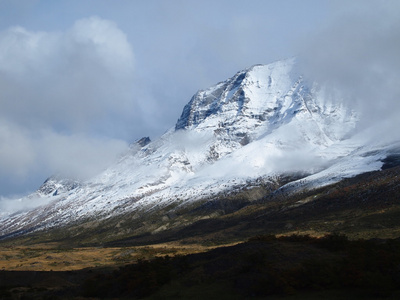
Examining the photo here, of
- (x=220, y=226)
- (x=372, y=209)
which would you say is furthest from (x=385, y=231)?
(x=220, y=226)

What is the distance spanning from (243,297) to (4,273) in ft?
202

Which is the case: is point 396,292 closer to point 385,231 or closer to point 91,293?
point 91,293

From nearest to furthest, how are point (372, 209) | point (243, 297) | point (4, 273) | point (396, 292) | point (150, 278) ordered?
point (396, 292)
point (243, 297)
point (150, 278)
point (4, 273)
point (372, 209)

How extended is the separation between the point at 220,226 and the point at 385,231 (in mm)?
109414

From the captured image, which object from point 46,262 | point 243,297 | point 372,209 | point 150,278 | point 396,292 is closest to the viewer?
point 396,292

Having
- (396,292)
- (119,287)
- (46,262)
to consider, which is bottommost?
(396,292)

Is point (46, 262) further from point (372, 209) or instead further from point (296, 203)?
point (296, 203)

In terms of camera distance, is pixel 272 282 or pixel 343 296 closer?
pixel 343 296

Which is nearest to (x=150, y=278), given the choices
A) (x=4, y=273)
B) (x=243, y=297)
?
(x=243, y=297)

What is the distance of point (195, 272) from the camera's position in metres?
49.4

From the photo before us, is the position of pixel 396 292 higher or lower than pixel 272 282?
lower

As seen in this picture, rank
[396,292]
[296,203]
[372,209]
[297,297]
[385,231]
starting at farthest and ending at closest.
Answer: [296,203] < [372,209] < [385,231] < [297,297] < [396,292]

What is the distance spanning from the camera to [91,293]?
50625mm

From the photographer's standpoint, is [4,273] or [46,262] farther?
[46,262]
